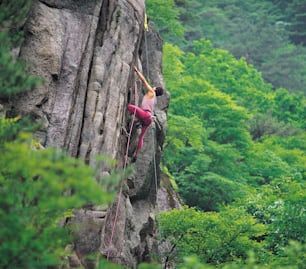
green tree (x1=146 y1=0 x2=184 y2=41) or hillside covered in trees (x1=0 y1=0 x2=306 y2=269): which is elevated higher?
green tree (x1=146 y1=0 x2=184 y2=41)

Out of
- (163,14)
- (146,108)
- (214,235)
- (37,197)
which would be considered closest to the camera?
(37,197)

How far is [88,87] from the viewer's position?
12.4 meters

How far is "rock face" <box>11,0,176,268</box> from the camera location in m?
11.6

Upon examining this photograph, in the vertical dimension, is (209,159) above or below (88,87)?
below

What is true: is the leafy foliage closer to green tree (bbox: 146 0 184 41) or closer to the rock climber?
the rock climber

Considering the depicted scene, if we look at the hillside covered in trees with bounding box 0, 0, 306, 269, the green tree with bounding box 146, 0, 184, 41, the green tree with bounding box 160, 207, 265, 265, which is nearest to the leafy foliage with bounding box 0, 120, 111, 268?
the hillside covered in trees with bounding box 0, 0, 306, 269

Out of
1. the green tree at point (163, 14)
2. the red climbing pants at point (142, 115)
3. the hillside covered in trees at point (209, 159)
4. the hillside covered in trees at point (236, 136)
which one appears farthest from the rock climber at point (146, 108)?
the green tree at point (163, 14)

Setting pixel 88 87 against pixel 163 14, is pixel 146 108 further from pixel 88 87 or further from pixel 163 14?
pixel 163 14

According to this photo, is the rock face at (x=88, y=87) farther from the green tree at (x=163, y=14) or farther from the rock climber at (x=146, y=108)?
the green tree at (x=163, y=14)

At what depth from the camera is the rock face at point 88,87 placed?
11555mm

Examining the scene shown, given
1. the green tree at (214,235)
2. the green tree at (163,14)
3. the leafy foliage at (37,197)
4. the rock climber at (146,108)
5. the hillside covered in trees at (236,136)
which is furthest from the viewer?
the green tree at (163,14)

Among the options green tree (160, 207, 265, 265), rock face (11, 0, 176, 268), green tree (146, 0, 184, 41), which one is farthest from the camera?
green tree (146, 0, 184, 41)

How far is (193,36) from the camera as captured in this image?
5141 cm

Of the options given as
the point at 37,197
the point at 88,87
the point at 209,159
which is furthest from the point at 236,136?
the point at 37,197
